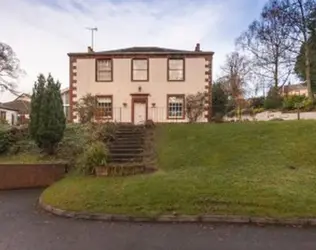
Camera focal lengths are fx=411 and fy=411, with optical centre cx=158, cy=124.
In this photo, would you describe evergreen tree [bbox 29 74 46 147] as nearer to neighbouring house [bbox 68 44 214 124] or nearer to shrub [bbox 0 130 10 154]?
shrub [bbox 0 130 10 154]

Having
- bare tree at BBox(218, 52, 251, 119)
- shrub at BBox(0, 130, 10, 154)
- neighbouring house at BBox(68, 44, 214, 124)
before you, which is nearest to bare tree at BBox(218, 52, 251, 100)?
bare tree at BBox(218, 52, 251, 119)

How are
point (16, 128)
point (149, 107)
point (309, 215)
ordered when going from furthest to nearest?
point (149, 107), point (16, 128), point (309, 215)

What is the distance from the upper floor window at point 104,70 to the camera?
31047 millimetres

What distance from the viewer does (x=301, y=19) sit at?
37.2m

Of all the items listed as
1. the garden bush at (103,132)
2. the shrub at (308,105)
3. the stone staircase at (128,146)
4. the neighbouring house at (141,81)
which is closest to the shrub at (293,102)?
the shrub at (308,105)

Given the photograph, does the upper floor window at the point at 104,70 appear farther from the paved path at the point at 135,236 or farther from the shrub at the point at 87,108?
the paved path at the point at 135,236

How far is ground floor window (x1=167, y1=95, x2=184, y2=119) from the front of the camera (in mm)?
30406

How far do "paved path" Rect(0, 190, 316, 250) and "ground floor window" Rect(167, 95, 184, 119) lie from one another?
20384 millimetres

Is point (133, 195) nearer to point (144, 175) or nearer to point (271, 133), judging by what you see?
point (144, 175)

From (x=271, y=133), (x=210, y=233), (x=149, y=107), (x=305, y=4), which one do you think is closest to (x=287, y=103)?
(x=305, y=4)

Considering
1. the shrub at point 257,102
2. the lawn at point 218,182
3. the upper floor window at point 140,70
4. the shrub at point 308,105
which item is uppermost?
the upper floor window at point 140,70

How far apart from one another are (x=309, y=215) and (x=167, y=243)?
416 centimetres

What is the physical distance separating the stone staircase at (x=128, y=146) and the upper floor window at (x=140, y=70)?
869 centimetres

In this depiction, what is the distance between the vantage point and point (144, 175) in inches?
566
